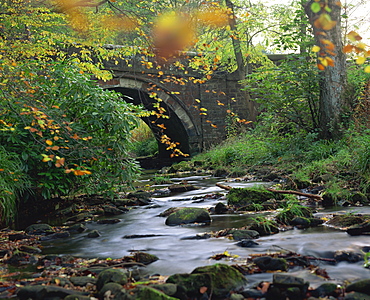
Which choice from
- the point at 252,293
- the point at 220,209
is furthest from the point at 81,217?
the point at 252,293

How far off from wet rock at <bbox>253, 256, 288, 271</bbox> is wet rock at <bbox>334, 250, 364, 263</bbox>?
430mm

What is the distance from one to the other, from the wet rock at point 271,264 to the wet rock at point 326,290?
42 cm

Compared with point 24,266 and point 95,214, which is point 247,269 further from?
point 95,214

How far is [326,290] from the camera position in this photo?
90.9 inches

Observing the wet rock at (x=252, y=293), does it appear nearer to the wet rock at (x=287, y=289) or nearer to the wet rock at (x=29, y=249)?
the wet rock at (x=287, y=289)

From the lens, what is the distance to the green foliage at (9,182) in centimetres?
471

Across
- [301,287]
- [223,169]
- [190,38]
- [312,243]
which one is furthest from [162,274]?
[223,169]

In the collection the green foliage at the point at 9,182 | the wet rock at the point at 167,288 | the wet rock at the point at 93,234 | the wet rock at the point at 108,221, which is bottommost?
the wet rock at the point at 108,221

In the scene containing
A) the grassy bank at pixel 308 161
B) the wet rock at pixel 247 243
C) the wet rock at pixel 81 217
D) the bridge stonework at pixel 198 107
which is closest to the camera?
the wet rock at pixel 247 243

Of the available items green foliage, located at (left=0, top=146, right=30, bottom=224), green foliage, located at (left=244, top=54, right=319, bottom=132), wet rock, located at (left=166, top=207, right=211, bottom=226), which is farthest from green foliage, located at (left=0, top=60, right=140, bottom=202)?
green foliage, located at (left=244, top=54, right=319, bottom=132)

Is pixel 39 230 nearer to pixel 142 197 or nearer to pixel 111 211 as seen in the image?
pixel 111 211

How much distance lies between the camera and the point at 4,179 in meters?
4.82

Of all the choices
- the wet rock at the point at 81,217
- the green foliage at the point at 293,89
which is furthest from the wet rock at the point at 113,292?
the green foliage at the point at 293,89

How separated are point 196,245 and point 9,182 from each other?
2560 mm
